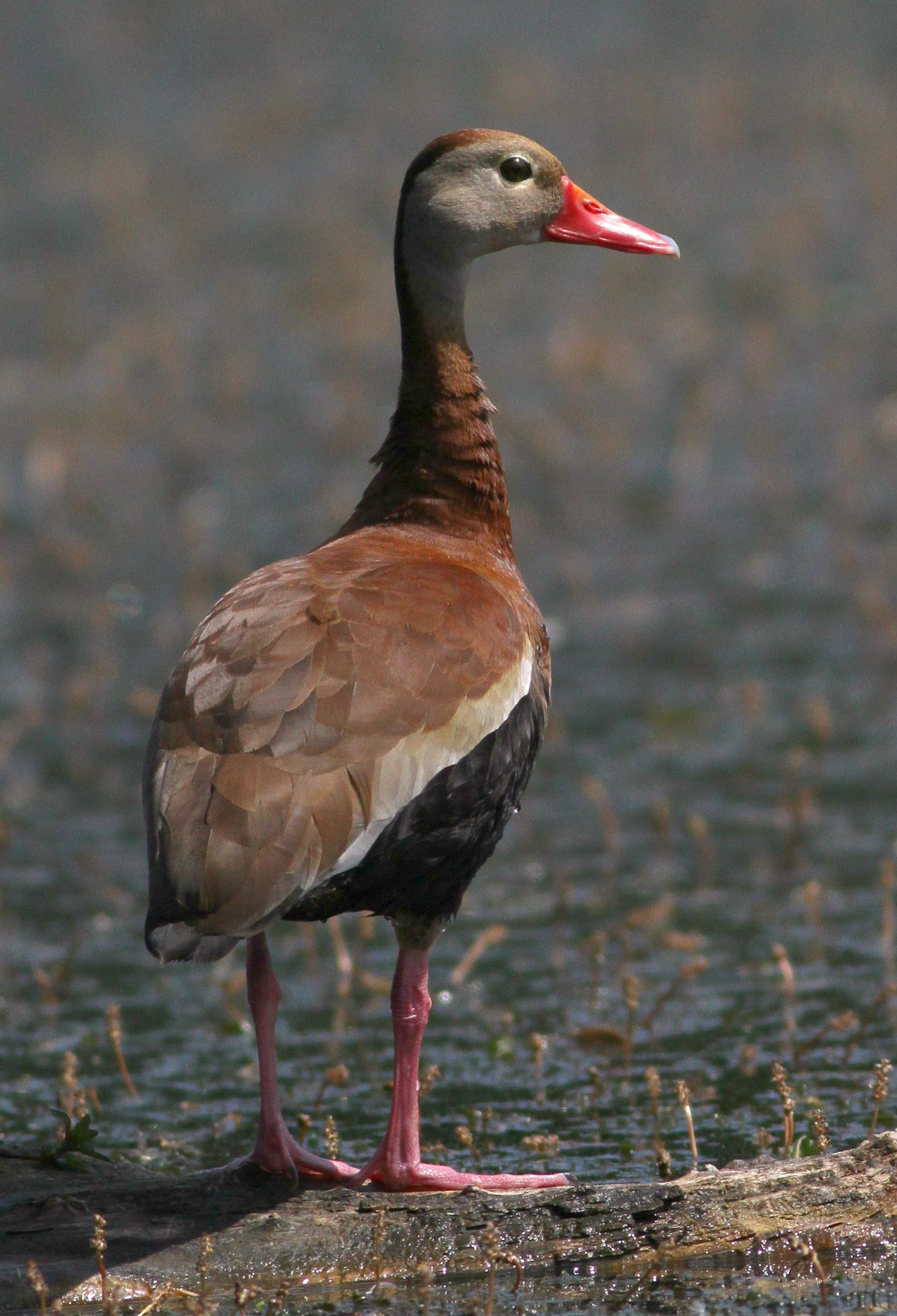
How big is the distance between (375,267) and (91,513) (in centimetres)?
361

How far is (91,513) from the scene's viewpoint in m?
11.6

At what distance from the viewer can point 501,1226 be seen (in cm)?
435

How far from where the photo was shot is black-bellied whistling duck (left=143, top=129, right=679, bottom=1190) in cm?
416

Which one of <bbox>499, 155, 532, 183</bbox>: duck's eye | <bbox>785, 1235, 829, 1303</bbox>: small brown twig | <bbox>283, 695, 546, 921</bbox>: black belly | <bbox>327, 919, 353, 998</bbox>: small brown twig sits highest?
<bbox>499, 155, 532, 183</bbox>: duck's eye

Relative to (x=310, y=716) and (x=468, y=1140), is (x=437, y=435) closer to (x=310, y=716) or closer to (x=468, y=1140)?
(x=310, y=716)

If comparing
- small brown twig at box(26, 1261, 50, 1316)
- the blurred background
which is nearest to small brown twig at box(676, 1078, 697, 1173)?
the blurred background

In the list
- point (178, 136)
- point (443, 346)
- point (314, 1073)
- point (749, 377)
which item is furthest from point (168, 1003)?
point (178, 136)

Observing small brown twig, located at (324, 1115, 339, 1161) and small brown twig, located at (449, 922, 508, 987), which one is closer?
small brown twig, located at (324, 1115, 339, 1161)

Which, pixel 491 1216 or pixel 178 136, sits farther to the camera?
pixel 178 136

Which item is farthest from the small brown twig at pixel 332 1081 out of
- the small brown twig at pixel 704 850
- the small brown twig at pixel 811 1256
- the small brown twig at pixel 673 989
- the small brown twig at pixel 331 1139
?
the small brown twig at pixel 704 850

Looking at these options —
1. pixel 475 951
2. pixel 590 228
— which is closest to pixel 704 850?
pixel 475 951

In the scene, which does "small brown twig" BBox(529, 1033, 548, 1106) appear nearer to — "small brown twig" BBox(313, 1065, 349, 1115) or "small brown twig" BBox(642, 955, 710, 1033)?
"small brown twig" BBox(642, 955, 710, 1033)

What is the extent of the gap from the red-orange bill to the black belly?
1657 mm

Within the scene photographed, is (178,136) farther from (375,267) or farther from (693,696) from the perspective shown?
(693,696)
